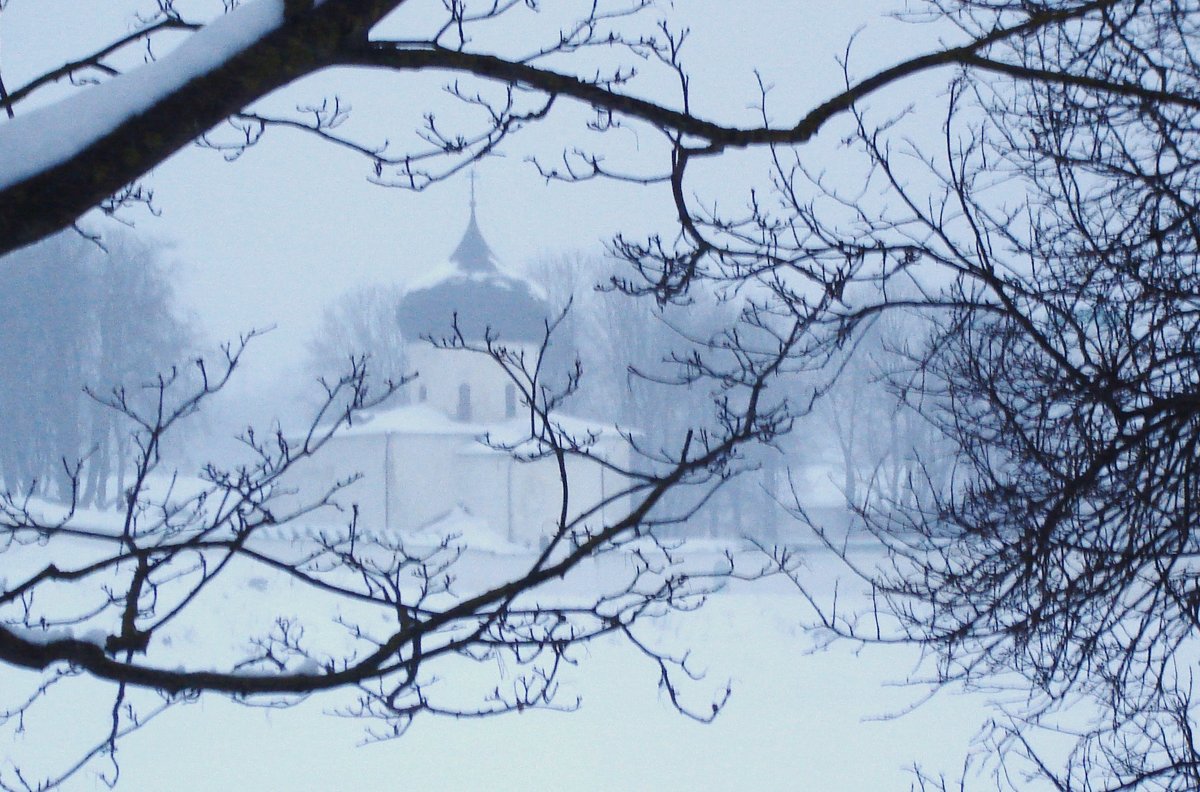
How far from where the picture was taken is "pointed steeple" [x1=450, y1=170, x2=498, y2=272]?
2219 centimetres

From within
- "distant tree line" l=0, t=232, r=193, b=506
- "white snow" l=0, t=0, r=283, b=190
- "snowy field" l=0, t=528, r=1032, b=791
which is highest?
"distant tree line" l=0, t=232, r=193, b=506

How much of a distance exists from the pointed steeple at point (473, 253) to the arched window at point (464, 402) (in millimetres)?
2701

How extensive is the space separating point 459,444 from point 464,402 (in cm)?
123

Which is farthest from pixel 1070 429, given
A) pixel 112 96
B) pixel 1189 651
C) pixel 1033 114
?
pixel 1189 651

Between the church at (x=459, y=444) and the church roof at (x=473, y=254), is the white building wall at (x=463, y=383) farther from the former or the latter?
the church roof at (x=473, y=254)

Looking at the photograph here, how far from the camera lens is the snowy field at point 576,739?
9.96m

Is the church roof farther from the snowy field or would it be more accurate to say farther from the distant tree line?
the snowy field

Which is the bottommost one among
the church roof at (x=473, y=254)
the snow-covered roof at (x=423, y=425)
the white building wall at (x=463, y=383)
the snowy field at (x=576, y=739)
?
the snowy field at (x=576, y=739)

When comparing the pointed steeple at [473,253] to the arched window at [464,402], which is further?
the arched window at [464,402]

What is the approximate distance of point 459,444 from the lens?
22719mm

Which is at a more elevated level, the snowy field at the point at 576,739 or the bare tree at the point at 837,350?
the snowy field at the point at 576,739

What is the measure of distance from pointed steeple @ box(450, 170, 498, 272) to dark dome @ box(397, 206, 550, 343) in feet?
0.07

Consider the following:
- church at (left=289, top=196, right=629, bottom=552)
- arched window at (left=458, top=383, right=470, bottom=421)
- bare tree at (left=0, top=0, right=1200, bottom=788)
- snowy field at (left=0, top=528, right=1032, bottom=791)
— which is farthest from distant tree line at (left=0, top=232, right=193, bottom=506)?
bare tree at (left=0, top=0, right=1200, bottom=788)

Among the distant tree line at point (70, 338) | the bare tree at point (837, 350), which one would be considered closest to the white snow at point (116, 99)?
the bare tree at point (837, 350)
